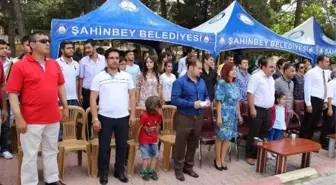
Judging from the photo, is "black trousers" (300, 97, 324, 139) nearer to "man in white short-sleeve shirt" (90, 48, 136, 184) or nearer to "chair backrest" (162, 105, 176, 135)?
"chair backrest" (162, 105, 176, 135)

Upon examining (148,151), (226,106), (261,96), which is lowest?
(148,151)

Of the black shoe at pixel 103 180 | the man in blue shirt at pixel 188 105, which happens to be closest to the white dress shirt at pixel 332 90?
the man in blue shirt at pixel 188 105

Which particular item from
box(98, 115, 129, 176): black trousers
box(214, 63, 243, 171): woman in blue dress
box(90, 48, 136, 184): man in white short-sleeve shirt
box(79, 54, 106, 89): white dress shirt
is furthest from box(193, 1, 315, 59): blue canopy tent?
box(98, 115, 129, 176): black trousers

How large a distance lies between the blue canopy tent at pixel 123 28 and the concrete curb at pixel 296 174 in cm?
335

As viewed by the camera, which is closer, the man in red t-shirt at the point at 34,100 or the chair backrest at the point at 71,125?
the man in red t-shirt at the point at 34,100

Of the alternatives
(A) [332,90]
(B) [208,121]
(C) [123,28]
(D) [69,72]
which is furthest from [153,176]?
(A) [332,90]

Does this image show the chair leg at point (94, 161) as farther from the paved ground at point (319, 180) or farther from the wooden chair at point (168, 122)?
the paved ground at point (319, 180)

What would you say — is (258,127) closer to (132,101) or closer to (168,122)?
(168,122)

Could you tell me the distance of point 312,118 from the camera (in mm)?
6238

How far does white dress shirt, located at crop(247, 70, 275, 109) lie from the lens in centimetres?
505

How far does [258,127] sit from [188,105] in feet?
5.29

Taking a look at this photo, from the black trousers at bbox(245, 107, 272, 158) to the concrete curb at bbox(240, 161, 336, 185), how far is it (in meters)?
0.75

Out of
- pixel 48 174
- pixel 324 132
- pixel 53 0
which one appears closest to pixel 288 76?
pixel 324 132

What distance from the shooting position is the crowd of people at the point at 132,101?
338 cm
